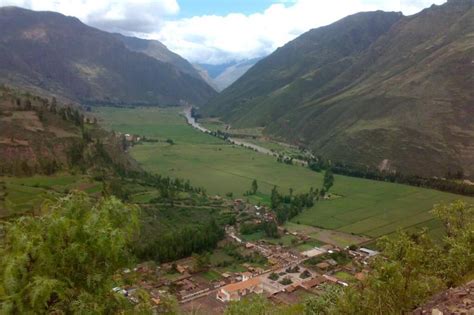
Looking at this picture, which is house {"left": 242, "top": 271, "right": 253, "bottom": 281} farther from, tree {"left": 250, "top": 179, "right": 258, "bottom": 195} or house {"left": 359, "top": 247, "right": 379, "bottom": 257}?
tree {"left": 250, "top": 179, "right": 258, "bottom": 195}

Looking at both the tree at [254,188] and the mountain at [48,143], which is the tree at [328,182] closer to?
the tree at [254,188]

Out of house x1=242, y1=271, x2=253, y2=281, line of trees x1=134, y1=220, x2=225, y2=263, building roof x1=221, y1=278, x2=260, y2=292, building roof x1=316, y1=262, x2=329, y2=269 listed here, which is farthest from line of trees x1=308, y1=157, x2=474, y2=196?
building roof x1=221, y1=278, x2=260, y2=292

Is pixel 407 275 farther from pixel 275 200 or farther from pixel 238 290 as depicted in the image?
pixel 275 200

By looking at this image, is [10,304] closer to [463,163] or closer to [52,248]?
[52,248]

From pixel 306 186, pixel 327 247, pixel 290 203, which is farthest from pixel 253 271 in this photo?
pixel 306 186

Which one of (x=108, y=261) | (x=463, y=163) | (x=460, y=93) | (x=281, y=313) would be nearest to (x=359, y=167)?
(x=463, y=163)

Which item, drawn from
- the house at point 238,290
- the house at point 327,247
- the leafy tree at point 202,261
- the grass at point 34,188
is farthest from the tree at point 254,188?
the house at point 238,290
